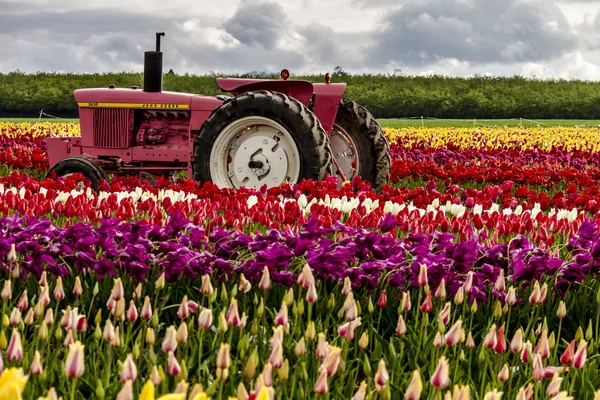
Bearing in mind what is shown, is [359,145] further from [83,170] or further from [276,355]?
[276,355]

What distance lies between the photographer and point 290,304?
11.6ft

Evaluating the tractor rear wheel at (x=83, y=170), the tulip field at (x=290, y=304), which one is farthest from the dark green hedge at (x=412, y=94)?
the tulip field at (x=290, y=304)

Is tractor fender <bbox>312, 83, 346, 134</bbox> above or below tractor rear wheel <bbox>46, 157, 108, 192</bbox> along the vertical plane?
above

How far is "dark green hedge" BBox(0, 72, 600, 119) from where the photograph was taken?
4222cm

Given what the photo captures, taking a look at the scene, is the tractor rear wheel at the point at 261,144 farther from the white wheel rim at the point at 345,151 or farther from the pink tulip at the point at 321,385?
the pink tulip at the point at 321,385

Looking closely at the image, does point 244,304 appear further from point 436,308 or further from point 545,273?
point 545,273

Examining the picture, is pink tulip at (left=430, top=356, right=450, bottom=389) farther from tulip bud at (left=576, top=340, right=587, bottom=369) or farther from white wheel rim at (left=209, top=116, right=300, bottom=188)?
white wheel rim at (left=209, top=116, right=300, bottom=188)

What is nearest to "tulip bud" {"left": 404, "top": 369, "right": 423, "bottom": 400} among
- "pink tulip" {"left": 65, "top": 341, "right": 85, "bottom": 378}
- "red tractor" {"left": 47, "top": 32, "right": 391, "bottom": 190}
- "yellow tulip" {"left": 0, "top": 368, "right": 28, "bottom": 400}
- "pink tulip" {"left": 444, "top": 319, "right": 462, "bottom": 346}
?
"pink tulip" {"left": 444, "top": 319, "right": 462, "bottom": 346}

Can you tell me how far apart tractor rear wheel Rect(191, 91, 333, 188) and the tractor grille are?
169cm

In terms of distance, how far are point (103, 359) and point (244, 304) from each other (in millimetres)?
727

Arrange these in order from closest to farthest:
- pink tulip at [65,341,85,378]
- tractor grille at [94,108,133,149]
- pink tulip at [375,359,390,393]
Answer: pink tulip at [65,341,85,378]
pink tulip at [375,359,390,393]
tractor grille at [94,108,133,149]

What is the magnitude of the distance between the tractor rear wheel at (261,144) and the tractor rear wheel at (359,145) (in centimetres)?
100

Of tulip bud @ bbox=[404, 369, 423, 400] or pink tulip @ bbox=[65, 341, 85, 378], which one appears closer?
tulip bud @ bbox=[404, 369, 423, 400]

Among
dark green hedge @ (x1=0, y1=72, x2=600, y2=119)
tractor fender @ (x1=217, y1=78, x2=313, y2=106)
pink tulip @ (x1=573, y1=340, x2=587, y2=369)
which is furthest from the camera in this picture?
dark green hedge @ (x1=0, y1=72, x2=600, y2=119)
